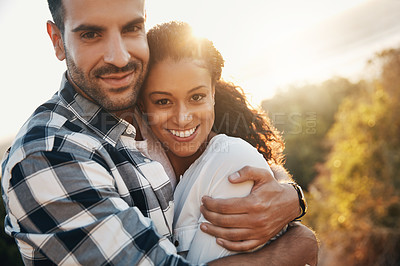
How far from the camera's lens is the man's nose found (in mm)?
1837

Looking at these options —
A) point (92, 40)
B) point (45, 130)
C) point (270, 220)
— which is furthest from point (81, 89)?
point (270, 220)

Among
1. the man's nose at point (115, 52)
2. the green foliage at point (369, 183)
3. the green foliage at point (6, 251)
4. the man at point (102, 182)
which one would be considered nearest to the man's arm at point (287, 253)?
the man at point (102, 182)

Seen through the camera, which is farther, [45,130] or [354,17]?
[354,17]

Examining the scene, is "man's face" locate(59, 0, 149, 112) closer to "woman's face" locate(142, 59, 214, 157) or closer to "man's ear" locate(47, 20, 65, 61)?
"man's ear" locate(47, 20, 65, 61)

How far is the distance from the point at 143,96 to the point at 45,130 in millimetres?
823

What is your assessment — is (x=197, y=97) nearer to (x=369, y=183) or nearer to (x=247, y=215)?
(x=247, y=215)

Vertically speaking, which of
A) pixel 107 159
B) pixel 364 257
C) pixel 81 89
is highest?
pixel 81 89

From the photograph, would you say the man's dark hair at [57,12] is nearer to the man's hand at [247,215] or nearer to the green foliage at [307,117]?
the man's hand at [247,215]

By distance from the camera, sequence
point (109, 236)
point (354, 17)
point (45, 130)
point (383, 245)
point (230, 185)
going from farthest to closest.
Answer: point (354, 17), point (383, 245), point (230, 185), point (45, 130), point (109, 236)

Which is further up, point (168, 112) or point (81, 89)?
point (81, 89)

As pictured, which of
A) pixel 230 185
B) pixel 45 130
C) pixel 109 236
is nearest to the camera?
pixel 109 236

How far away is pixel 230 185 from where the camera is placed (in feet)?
5.44

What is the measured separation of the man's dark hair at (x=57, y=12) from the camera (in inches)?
72.7

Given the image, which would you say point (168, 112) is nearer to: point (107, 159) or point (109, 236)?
point (107, 159)
